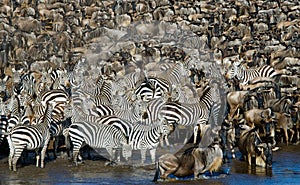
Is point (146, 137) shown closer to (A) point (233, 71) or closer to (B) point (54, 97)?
(B) point (54, 97)

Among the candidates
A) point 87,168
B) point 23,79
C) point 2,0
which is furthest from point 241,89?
point 2,0

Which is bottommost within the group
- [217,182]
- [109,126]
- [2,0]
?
[217,182]

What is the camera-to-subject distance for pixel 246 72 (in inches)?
1025

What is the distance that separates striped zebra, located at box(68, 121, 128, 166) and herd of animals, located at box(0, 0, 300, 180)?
20 mm

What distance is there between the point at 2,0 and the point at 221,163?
26.9 meters

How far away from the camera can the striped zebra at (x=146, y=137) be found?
56.6 ft

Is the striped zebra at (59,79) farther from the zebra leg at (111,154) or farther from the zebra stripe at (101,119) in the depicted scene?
the zebra leg at (111,154)

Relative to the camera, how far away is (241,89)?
2378cm

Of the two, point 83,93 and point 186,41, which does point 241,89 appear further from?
point 186,41

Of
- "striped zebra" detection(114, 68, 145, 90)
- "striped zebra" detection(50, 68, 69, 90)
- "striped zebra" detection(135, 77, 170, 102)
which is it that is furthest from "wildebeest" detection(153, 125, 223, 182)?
"striped zebra" detection(50, 68, 69, 90)

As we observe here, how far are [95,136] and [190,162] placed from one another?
7.33 ft

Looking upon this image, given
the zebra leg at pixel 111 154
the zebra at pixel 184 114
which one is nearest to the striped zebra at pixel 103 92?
the zebra at pixel 184 114

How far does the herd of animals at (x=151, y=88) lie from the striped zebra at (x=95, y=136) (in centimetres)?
2

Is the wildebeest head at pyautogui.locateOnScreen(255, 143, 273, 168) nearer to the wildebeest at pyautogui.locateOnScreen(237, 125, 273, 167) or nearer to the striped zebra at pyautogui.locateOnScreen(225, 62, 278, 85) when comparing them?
the wildebeest at pyautogui.locateOnScreen(237, 125, 273, 167)
